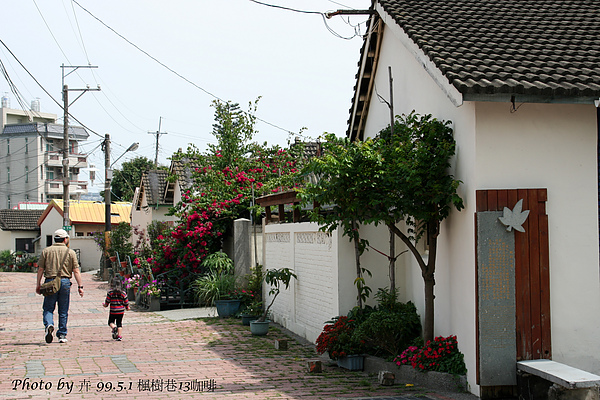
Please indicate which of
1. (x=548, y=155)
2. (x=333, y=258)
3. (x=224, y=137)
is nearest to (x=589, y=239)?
(x=548, y=155)

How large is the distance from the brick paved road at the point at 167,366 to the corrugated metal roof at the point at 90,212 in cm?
3275

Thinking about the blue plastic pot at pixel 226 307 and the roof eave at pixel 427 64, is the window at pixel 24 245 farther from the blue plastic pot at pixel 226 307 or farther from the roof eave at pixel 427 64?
the roof eave at pixel 427 64

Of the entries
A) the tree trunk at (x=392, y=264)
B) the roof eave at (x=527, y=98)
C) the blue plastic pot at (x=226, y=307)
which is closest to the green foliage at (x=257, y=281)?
the blue plastic pot at (x=226, y=307)

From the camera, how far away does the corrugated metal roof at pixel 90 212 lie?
4621 centimetres

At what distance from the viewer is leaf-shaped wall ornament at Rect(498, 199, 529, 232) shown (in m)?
7.31

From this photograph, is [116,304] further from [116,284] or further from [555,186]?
[555,186]

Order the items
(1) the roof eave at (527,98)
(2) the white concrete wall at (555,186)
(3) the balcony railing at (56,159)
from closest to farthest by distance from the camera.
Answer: (1) the roof eave at (527,98) < (2) the white concrete wall at (555,186) < (3) the balcony railing at (56,159)

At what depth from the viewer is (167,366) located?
9414mm

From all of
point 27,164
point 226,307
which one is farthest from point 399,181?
point 27,164

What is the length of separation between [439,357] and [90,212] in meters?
43.0

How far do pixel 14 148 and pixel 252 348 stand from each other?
7245cm

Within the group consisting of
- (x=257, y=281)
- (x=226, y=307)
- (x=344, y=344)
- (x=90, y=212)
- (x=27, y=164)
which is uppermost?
(x=27, y=164)

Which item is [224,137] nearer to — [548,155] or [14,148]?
[548,155]

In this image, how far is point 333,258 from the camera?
10.5 metres
